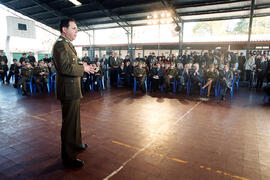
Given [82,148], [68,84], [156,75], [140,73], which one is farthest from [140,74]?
[68,84]

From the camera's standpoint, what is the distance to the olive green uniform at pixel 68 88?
1828 millimetres

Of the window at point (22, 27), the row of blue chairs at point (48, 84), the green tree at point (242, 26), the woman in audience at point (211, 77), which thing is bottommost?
the row of blue chairs at point (48, 84)

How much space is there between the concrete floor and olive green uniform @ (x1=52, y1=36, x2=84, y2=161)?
0.31 meters

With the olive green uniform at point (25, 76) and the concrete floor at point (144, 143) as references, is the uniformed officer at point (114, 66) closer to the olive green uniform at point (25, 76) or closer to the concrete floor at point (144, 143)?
the olive green uniform at point (25, 76)

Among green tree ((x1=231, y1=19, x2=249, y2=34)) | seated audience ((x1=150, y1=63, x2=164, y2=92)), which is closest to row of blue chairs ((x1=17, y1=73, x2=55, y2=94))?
seated audience ((x1=150, y1=63, x2=164, y2=92))

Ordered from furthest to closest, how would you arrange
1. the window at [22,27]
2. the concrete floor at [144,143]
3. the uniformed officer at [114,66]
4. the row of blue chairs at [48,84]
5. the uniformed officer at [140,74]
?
the window at [22,27]
the uniformed officer at [114,66]
the uniformed officer at [140,74]
the row of blue chairs at [48,84]
the concrete floor at [144,143]

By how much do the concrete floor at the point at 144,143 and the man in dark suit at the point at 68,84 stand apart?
268mm

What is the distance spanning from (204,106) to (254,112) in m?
1.14

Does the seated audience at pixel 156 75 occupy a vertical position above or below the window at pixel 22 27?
below

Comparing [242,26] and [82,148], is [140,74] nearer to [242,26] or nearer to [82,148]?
[82,148]

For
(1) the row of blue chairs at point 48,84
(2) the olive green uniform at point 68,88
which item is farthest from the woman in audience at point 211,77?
(1) the row of blue chairs at point 48,84

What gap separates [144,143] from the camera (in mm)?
2609

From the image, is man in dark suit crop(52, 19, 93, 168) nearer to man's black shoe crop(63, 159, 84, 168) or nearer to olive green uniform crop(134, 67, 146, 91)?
man's black shoe crop(63, 159, 84, 168)

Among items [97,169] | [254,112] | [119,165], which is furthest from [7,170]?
[254,112]
